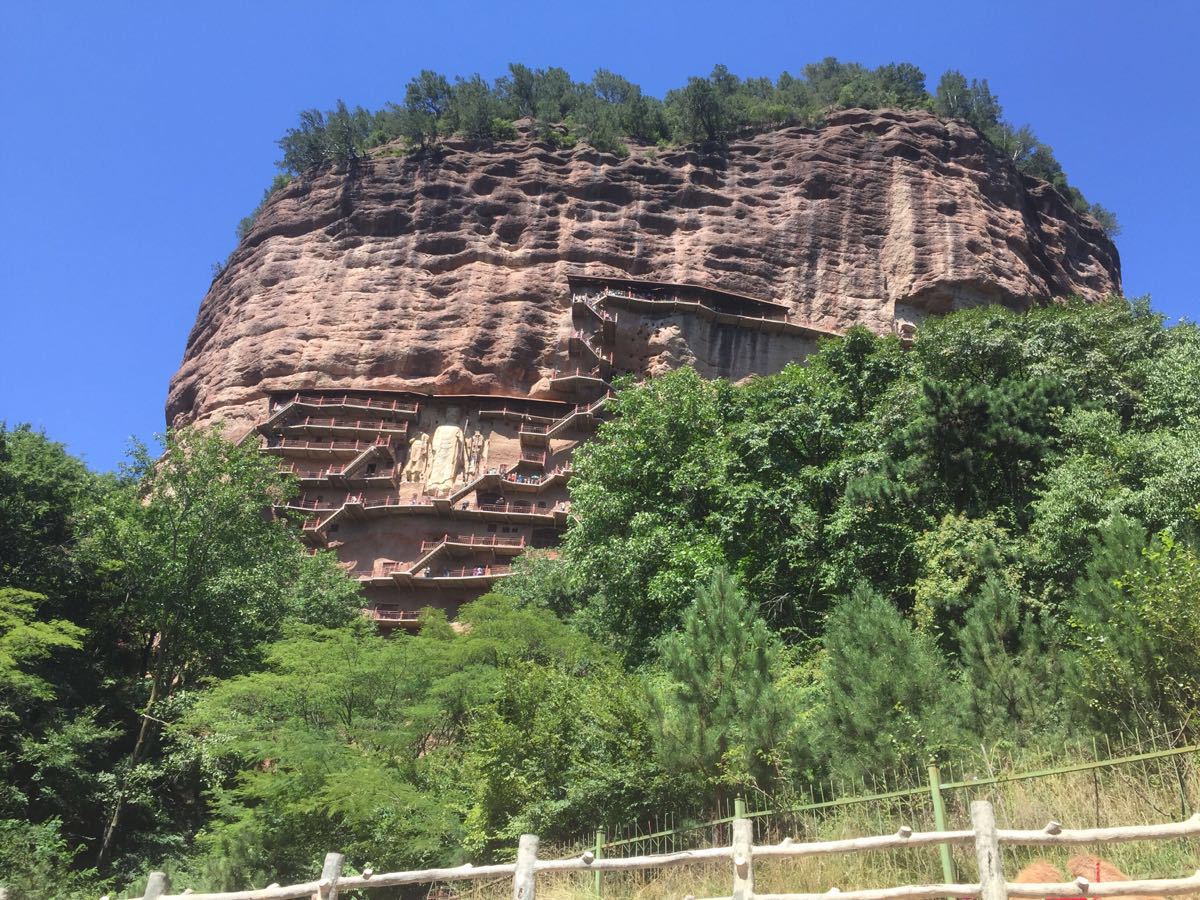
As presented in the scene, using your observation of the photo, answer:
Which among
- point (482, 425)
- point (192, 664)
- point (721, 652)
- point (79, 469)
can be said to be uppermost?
point (482, 425)

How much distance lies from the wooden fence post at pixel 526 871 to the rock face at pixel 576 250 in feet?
114

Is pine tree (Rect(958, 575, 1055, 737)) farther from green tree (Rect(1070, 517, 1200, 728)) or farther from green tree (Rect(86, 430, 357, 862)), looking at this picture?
green tree (Rect(86, 430, 357, 862))

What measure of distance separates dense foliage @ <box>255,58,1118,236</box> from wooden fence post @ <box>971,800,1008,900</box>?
164 ft

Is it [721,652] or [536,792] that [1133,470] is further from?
[536,792]

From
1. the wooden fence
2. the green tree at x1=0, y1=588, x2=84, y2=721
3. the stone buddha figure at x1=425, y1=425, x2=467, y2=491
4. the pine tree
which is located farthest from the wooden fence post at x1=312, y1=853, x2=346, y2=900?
the stone buddha figure at x1=425, y1=425, x2=467, y2=491

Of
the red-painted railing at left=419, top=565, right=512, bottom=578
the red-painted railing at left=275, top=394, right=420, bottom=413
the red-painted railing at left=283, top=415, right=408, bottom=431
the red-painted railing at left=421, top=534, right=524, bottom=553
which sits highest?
the red-painted railing at left=275, top=394, right=420, bottom=413

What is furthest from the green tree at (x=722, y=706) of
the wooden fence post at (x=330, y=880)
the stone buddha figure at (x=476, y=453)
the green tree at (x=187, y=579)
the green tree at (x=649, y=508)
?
the stone buddha figure at (x=476, y=453)

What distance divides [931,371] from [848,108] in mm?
38820

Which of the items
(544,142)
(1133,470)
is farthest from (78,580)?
(544,142)

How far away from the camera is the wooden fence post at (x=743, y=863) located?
24.0ft

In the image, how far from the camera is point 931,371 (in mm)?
21281

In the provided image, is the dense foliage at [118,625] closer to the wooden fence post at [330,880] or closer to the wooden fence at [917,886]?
the wooden fence post at [330,880]

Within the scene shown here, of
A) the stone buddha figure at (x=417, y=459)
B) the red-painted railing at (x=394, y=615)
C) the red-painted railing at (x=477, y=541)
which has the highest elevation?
the stone buddha figure at (x=417, y=459)

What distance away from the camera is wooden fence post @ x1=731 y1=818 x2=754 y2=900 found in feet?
24.0
